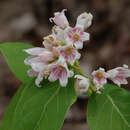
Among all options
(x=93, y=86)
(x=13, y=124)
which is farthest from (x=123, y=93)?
(x=13, y=124)

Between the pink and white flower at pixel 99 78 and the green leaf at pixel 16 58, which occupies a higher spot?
the green leaf at pixel 16 58

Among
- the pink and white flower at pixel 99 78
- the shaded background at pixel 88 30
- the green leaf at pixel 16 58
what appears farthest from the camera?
the shaded background at pixel 88 30

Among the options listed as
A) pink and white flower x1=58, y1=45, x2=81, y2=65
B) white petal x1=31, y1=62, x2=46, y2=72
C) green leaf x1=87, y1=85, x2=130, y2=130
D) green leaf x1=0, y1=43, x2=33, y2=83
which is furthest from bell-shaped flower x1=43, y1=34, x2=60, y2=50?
green leaf x1=87, y1=85, x2=130, y2=130

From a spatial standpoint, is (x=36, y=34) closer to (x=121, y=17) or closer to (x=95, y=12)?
(x=95, y=12)

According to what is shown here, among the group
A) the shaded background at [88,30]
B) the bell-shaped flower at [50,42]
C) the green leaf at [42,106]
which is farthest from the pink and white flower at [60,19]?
the shaded background at [88,30]

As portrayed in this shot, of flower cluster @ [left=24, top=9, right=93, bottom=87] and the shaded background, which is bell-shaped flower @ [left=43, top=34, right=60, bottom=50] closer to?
flower cluster @ [left=24, top=9, right=93, bottom=87]

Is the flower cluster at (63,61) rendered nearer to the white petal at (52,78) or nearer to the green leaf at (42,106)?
the white petal at (52,78)

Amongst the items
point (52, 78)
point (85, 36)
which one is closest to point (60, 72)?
point (52, 78)

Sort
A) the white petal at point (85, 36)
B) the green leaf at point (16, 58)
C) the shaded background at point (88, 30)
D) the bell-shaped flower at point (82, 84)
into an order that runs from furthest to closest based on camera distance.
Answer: the shaded background at point (88, 30) < the green leaf at point (16, 58) < the white petal at point (85, 36) < the bell-shaped flower at point (82, 84)
